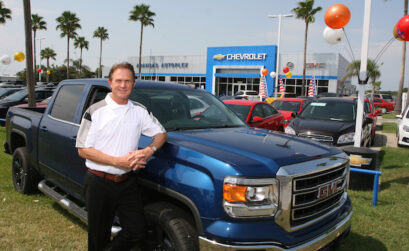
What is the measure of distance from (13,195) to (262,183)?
4377mm

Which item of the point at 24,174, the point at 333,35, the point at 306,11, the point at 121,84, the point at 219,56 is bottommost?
the point at 24,174

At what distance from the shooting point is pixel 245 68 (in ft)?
131

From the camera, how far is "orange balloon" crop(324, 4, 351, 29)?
6.68m

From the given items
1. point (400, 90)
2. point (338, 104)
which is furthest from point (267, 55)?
point (338, 104)

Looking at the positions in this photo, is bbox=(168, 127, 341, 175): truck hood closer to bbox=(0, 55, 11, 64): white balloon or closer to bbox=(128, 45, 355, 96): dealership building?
bbox=(0, 55, 11, 64): white balloon

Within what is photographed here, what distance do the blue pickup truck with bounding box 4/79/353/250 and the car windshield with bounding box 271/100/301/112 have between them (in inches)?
399

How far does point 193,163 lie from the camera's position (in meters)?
2.45

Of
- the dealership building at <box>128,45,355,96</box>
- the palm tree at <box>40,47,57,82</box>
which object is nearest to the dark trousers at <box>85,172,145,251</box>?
the dealership building at <box>128,45,355,96</box>

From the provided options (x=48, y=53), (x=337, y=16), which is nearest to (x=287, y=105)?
(x=337, y=16)

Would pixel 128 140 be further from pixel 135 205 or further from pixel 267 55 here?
pixel 267 55

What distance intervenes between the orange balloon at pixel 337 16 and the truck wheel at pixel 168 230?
584cm

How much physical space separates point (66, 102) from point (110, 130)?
82.1 inches

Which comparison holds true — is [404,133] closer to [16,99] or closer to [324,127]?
[324,127]

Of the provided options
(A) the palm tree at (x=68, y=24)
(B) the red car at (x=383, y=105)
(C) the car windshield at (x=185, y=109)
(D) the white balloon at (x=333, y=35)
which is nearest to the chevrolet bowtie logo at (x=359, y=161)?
(C) the car windshield at (x=185, y=109)
